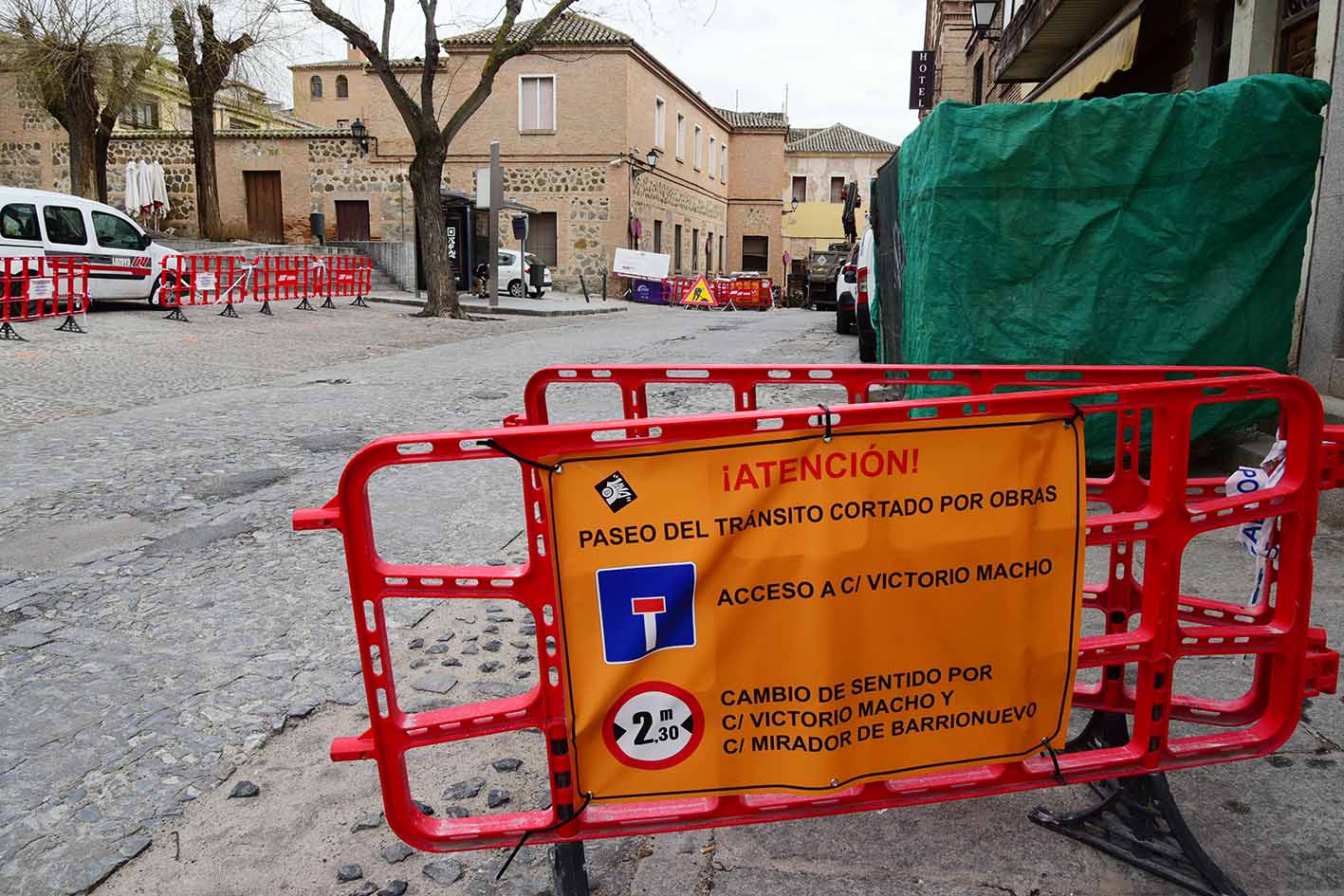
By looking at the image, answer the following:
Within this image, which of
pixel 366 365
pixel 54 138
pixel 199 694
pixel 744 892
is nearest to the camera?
pixel 744 892

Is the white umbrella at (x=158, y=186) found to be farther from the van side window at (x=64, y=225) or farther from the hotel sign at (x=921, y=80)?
the hotel sign at (x=921, y=80)

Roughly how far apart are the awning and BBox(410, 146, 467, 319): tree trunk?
12432 mm

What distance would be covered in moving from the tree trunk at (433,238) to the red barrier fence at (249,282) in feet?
8.36

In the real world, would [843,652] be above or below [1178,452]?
below

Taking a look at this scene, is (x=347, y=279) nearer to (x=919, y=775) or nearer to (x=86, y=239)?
(x=86, y=239)

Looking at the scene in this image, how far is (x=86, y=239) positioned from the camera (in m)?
17.8

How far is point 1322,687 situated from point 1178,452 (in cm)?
76

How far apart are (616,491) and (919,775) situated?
89 cm

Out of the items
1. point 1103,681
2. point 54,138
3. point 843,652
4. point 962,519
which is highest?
point 54,138

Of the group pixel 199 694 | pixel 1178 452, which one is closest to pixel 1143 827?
pixel 1178 452

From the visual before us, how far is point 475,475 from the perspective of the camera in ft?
21.4

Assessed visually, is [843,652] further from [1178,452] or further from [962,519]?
[1178,452]

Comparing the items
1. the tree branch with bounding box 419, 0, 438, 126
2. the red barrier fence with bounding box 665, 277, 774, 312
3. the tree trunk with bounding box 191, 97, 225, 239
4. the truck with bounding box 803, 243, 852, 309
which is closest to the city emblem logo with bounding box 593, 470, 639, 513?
the tree branch with bounding box 419, 0, 438, 126

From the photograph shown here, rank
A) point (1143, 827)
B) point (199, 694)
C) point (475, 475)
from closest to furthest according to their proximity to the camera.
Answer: point (1143, 827) → point (199, 694) → point (475, 475)
